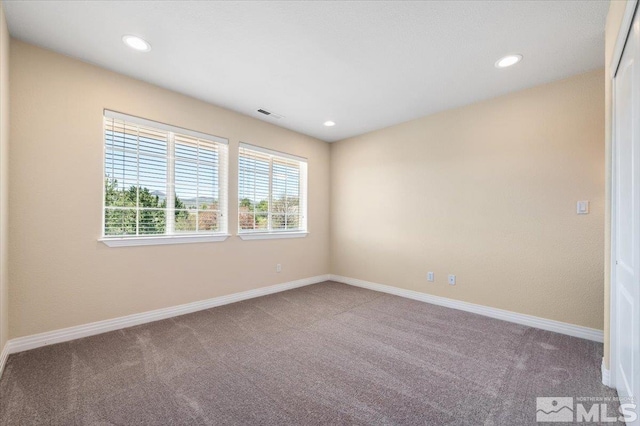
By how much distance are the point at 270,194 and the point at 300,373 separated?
112 inches

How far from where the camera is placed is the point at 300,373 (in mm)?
2100

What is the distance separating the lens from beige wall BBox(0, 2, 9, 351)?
6.67ft

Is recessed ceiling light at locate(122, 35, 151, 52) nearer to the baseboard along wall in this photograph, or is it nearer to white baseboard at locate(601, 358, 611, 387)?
the baseboard along wall

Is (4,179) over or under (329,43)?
under

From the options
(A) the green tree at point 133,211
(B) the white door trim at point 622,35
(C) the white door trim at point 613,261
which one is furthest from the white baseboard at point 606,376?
(A) the green tree at point 133,211

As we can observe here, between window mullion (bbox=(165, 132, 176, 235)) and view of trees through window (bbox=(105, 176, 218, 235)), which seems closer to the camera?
view of trees through window (bbox=(105, 176, 218, 235))

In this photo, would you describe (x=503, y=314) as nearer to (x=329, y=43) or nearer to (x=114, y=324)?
(x=329, y=43)

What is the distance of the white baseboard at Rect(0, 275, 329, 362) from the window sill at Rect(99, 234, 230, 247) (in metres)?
0.76

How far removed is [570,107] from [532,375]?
2638mm

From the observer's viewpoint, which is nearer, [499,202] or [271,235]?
[499,202]

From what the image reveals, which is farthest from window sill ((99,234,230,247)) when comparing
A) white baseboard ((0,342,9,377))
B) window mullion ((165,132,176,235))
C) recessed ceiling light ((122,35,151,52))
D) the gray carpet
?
recessed ceiling light ((122,35,151,52))

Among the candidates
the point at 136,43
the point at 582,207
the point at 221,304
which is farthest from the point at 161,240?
the point at 582,207

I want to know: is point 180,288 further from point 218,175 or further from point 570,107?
point 570,107

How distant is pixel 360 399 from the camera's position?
1805 millimetres
